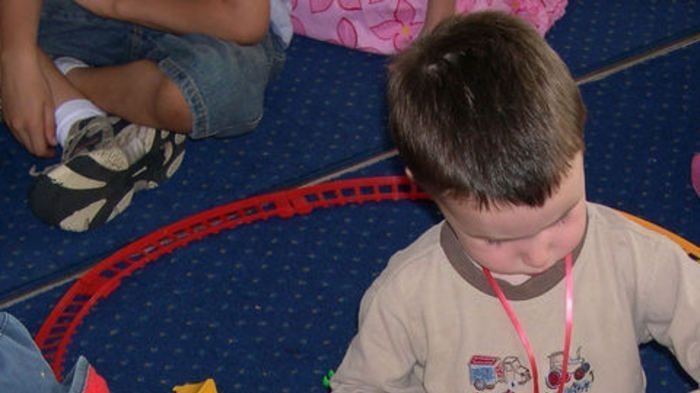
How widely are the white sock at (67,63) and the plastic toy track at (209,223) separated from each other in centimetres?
35

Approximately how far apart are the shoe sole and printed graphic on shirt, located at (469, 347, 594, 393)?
70 centimetres

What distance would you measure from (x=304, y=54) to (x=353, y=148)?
256 mm

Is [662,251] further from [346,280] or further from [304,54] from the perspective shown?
[304,54]

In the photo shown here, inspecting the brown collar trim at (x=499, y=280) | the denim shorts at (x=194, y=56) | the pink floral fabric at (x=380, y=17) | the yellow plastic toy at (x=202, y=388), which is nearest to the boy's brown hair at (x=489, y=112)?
the brown collar trim at (x=499, y=280)

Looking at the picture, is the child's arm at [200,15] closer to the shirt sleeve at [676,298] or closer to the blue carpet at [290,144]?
the blue carpet at [290,144]

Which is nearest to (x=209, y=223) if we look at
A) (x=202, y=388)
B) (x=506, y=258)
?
(x=202, y=388)

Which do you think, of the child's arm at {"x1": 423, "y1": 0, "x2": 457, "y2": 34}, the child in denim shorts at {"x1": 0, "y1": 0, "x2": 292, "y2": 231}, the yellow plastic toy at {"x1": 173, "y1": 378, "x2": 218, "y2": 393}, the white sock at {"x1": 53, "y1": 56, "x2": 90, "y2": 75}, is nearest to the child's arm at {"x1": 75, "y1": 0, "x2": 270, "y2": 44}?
the child in denim shorts at {"x1": 0, "y1": 0, "x2": 292, "y2": 231}

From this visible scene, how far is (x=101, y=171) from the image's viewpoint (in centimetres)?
157

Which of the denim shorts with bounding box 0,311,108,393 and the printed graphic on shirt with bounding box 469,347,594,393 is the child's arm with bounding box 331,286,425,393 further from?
the denim shorts with bounding box 0,311,108,393

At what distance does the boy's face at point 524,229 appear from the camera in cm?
90

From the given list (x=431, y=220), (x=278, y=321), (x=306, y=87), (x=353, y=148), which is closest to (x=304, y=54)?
(x=306, y=87)

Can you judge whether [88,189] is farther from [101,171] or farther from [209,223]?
[209,223]

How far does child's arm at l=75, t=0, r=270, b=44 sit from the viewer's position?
1615 mm

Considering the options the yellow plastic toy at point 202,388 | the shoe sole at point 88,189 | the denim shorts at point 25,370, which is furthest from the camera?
the shoe sole at point 88,189
